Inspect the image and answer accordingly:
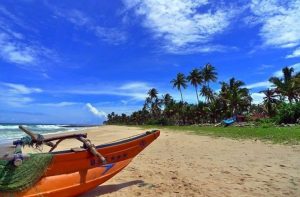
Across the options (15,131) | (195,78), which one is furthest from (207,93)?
(15,131)

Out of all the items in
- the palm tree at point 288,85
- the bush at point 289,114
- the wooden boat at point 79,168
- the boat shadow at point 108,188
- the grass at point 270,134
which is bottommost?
the boat shadow at point 108,188

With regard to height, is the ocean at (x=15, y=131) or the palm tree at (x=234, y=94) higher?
the palm tree at (x=234, y=94)

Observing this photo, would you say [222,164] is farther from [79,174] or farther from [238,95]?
[238,95]

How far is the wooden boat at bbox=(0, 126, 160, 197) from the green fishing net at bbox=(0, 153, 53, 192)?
0.32ft

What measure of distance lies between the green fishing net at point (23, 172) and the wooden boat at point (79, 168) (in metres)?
0.10

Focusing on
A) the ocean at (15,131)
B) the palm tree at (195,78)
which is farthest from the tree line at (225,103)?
the ocean at (15,131)

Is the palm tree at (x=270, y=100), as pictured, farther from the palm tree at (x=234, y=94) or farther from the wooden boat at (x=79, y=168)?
the wooden boat at (x=79, y=168)

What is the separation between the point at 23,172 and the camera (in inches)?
194

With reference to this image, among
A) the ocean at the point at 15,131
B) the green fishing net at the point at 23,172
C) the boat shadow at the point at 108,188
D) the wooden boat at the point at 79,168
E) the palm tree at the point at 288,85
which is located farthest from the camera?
the palm tree at the point at 288,85

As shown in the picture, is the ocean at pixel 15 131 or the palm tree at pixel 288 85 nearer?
the ocean at pixel 15 131

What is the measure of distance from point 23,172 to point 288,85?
42478 millimetres

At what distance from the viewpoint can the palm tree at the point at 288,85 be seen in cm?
4141

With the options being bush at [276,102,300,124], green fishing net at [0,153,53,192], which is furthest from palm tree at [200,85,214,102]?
green fishing net at [0,153,53,192]

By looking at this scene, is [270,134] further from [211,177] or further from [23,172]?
[23,172]
